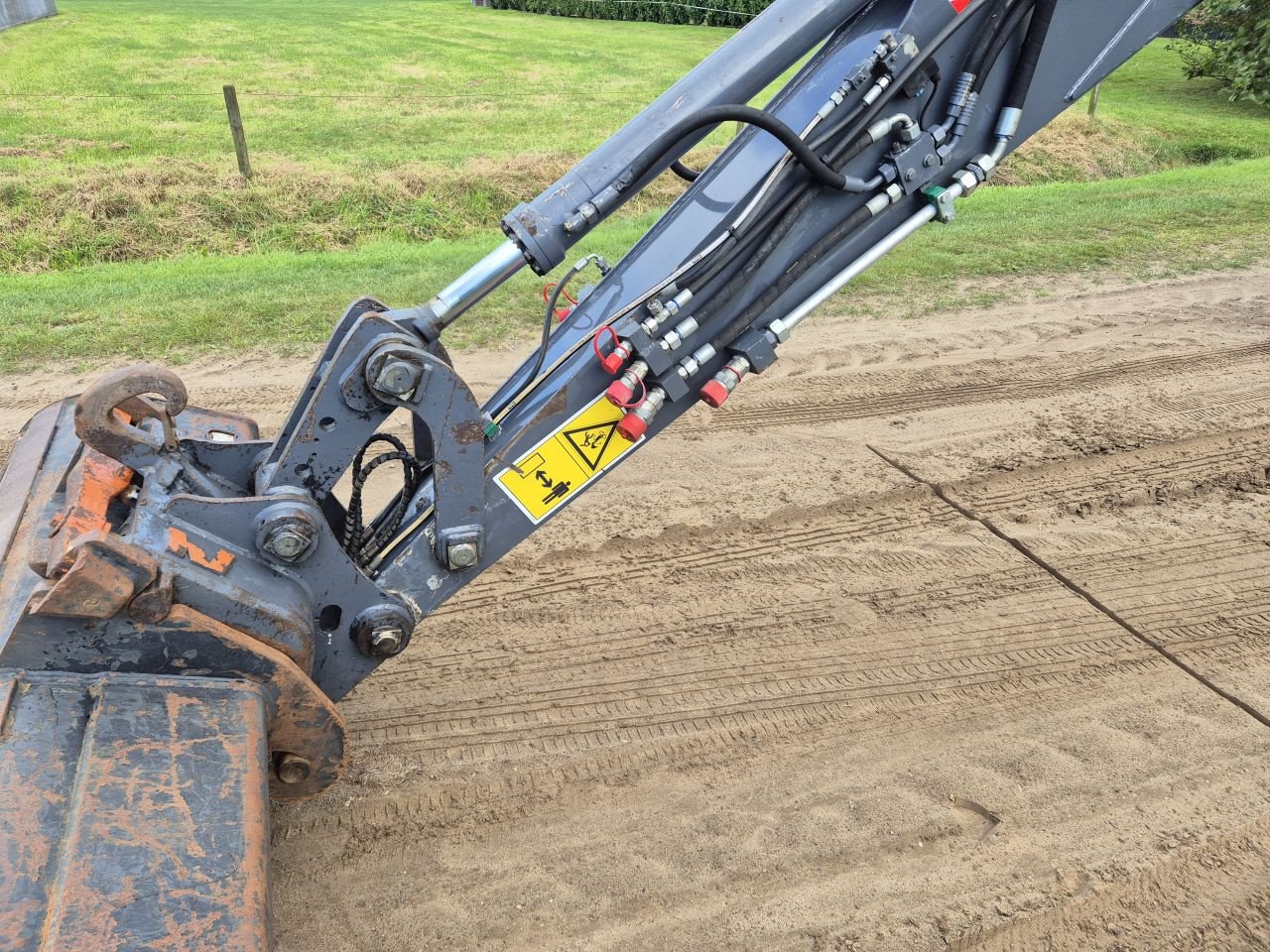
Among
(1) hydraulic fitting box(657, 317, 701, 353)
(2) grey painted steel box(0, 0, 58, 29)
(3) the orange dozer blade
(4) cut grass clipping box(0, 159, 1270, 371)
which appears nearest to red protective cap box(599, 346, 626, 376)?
(1) hydraulic fitting box(657, 317, 701, 353)

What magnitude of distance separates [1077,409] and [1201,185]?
6.48 m

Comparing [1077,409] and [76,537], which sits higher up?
[76,537]

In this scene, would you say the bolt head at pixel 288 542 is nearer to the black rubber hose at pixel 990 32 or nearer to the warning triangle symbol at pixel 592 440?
the warning triangle symbol at pixel 592 440

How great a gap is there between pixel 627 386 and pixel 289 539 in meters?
0.96

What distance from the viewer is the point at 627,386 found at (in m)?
2.88

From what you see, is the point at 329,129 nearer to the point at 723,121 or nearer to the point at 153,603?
the point at 723,121

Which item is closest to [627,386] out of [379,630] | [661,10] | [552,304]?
[552,304]

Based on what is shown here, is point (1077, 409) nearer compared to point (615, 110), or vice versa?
point (1077, 409)

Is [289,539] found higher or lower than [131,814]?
higher

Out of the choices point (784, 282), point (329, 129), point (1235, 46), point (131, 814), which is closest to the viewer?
point (131, 814)

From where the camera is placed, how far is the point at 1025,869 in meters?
3.20

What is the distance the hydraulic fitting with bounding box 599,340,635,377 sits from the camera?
287 cm

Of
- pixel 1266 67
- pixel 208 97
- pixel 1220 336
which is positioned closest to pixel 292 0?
pixel 208 97

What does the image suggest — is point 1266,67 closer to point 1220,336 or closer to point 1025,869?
point 1220,336
